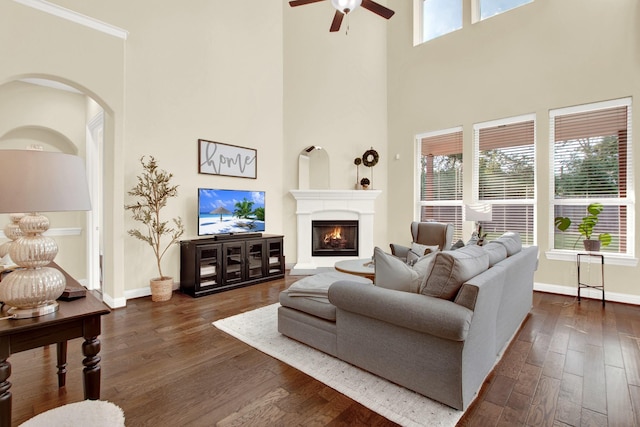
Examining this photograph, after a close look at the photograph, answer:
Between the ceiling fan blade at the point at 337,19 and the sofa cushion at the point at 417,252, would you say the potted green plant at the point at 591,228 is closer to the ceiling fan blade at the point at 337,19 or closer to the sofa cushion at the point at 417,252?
the sofa cushion at the point at 417,252

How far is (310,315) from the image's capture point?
2.54m

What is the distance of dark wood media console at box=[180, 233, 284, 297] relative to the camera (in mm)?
4047

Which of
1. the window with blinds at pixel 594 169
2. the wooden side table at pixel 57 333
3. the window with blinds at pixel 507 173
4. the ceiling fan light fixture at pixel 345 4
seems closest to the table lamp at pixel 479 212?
the window with blinds at pixel 507 173

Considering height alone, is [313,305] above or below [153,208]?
below

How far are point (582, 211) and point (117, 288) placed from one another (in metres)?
6.09

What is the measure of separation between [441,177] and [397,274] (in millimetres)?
4085

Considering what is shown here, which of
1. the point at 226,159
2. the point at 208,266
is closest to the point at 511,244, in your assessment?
the point at 208,266

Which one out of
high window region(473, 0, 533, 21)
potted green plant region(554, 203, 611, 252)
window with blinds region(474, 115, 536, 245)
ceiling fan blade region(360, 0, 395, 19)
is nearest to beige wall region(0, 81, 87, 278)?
ceiling fan blade region(360, 0, 395, 19)

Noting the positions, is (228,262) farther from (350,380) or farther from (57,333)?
(57,333)

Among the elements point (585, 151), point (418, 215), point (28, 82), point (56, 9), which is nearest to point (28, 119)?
point (28, 82)

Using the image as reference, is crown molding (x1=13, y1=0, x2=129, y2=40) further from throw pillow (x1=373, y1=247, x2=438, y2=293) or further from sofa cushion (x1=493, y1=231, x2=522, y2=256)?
sofa cushion (x1=493, y1=231, x2=522, y2=256)

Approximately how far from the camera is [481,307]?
185 centimetres

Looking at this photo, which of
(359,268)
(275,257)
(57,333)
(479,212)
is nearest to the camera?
(57,333)

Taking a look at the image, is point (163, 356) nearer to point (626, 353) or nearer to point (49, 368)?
point (49, 368)
